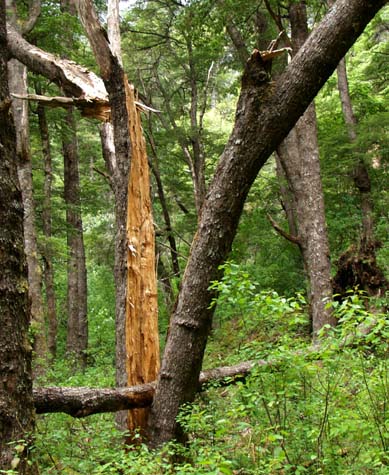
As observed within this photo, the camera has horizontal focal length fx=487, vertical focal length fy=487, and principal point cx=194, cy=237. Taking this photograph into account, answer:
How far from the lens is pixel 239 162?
3.98 m

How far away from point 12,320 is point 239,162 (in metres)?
2.10

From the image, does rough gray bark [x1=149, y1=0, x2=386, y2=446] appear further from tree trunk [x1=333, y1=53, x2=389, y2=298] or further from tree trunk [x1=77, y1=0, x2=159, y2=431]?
tree trunk [x1=333, y1=53, x2=389, y2=298]

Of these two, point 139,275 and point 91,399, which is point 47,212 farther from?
point 91,399

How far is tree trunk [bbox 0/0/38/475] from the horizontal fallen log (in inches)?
34.7

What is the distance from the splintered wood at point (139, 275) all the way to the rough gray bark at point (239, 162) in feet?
2.57

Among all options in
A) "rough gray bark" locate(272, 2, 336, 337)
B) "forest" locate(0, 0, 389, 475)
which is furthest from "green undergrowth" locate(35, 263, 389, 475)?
"rough gray bark" locate(272, 2, 336, 337)

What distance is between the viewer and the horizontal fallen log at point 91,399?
13.6ft

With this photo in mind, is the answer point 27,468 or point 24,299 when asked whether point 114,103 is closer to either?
point 24,299

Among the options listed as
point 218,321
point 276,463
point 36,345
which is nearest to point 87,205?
point 218,321

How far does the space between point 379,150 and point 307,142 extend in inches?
205

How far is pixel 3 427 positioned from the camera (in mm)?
3064

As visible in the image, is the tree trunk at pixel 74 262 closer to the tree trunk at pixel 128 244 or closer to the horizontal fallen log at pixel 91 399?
the tree trunk at pixel 128 244

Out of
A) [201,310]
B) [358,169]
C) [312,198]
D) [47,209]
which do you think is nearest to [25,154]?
[47,209]

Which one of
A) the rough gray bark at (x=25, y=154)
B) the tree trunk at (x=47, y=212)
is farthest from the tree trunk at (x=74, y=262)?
the rough gray bark at (x=25, y=154)
